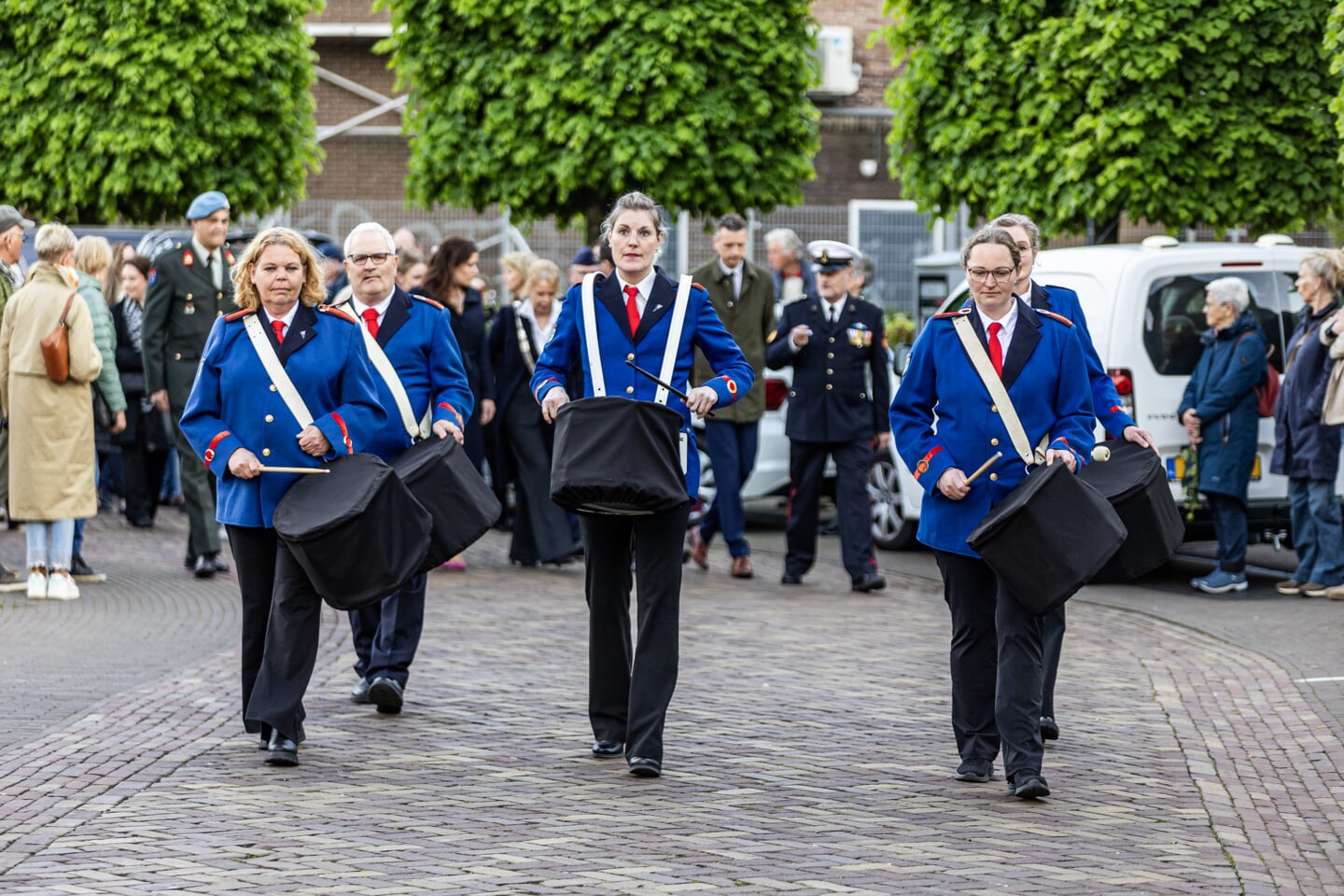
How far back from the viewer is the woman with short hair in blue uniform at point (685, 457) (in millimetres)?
7145

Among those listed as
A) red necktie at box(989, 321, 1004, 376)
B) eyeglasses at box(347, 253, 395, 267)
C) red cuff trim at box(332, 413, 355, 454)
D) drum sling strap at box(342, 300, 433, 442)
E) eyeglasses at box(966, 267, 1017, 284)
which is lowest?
red cuff trim at box(332, 413, 355, 454)

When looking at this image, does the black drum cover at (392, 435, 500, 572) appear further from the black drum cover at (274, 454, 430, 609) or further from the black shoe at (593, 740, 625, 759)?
the black shoe at (593, 740, 625, 759)

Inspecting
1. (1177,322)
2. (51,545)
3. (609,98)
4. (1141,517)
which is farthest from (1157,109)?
(1141,517)

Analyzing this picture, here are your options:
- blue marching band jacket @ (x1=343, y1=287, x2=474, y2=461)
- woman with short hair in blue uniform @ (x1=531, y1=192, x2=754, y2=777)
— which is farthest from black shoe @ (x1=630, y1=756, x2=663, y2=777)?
blue marching band jacket @ (x1=343, y1=287, x2=474, y2=461)

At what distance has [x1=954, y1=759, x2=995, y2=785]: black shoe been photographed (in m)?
7.02

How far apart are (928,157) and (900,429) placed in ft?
37.1

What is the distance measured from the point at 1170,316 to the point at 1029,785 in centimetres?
624

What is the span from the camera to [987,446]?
693 centimetres

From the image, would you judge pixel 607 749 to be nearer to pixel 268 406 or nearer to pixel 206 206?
pixel 268 406

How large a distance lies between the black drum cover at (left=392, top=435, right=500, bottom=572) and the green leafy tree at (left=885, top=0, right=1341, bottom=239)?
995cm

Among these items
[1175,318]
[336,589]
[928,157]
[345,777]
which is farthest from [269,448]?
[928,157]

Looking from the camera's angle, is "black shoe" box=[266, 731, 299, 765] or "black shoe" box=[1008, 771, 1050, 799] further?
"black shoe" box=[266, 731, 299, 765]

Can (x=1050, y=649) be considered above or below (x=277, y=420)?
below

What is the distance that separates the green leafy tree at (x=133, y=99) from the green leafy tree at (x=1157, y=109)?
23.2 feet
